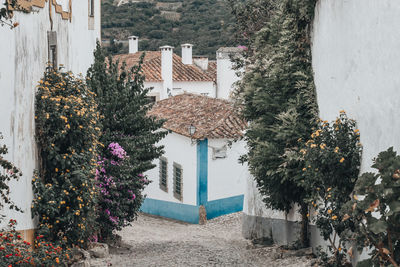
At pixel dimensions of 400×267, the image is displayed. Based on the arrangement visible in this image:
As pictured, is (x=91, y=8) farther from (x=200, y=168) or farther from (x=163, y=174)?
(x=163, y=174)

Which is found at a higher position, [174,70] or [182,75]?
[174,70]

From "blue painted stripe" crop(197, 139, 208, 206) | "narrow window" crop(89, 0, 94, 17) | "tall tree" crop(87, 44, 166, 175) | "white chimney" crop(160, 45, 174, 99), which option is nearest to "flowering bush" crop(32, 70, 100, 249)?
"tall tree" crop(87, 44, 166, 175)

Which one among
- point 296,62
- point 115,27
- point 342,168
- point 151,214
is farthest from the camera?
point 115,27

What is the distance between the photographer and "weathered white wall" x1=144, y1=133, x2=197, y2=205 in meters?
24.8

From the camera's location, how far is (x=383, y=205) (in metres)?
6.44

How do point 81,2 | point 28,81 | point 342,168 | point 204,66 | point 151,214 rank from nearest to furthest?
point 342,168, point 28,81, point 81,2, point 151,214, point 204,66

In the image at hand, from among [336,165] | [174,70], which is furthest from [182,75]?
[336,165]

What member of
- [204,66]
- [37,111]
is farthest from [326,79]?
[204,66]

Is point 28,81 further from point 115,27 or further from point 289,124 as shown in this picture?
point 115,27

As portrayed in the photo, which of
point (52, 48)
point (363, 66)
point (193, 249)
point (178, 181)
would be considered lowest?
point (193, 249)

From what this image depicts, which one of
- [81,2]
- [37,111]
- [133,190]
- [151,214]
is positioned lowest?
[151,214]

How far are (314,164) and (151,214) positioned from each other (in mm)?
18132

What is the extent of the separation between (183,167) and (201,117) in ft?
7.51

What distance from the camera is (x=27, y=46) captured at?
437 inches
